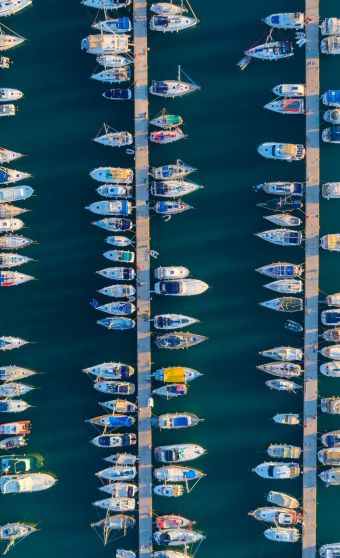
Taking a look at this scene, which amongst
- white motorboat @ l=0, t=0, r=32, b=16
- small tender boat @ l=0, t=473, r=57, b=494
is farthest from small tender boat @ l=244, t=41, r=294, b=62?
small tender boat @ l=0, t=473, r=57, b=494

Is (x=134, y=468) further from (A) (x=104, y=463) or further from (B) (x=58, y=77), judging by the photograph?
(B) (x=58, y=77)

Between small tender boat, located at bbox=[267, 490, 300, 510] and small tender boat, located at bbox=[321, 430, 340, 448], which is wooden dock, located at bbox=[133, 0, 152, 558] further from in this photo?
small tender boat, located at bbox=[321, 430, 340, 448]

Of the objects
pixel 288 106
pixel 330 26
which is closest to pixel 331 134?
pixel 288 106

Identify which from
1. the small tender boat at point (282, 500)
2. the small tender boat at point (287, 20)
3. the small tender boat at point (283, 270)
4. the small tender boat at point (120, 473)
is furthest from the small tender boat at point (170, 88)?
the small tender boat at point (282, 500)

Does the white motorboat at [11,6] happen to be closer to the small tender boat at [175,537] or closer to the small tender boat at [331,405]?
the small tender boat at [331,405]

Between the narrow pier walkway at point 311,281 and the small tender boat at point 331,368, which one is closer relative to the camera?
the narrow pier walkway at point 311,281

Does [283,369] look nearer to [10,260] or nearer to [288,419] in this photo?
[288,419]
